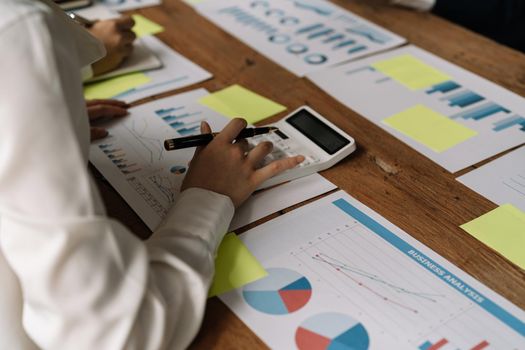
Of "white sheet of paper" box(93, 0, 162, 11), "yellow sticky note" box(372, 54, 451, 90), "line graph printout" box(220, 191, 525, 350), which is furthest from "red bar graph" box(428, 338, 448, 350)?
"white sheet of paper" box(93, 0, 162, 11)

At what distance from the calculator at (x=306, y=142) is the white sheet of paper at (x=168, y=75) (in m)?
0.27

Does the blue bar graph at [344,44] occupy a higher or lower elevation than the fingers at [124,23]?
lower

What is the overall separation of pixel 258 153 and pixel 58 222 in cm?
36

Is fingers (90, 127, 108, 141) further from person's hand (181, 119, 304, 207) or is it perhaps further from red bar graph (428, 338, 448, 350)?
red bar graph (428, 338, 448, 350)

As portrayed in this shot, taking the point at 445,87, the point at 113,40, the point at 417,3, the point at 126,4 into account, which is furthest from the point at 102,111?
the point at 417,3

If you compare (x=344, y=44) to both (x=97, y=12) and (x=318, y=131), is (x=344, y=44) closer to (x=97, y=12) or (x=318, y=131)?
(x=318, y=131)

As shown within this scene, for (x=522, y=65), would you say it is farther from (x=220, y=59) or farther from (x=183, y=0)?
(x=183, y=0)

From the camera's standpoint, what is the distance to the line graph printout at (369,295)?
0.65 m

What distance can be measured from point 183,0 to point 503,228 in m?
0.97

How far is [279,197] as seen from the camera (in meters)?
0.85

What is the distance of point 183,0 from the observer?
145 cm

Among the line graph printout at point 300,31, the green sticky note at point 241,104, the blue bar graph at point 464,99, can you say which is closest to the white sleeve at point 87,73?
the green sticky note at point 241,104

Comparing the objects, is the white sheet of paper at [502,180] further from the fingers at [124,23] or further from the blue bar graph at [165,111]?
the fingers at [124,23]

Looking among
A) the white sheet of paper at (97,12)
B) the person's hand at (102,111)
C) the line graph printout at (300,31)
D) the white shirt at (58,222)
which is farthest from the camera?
the white sheet of paper at (97,12)
